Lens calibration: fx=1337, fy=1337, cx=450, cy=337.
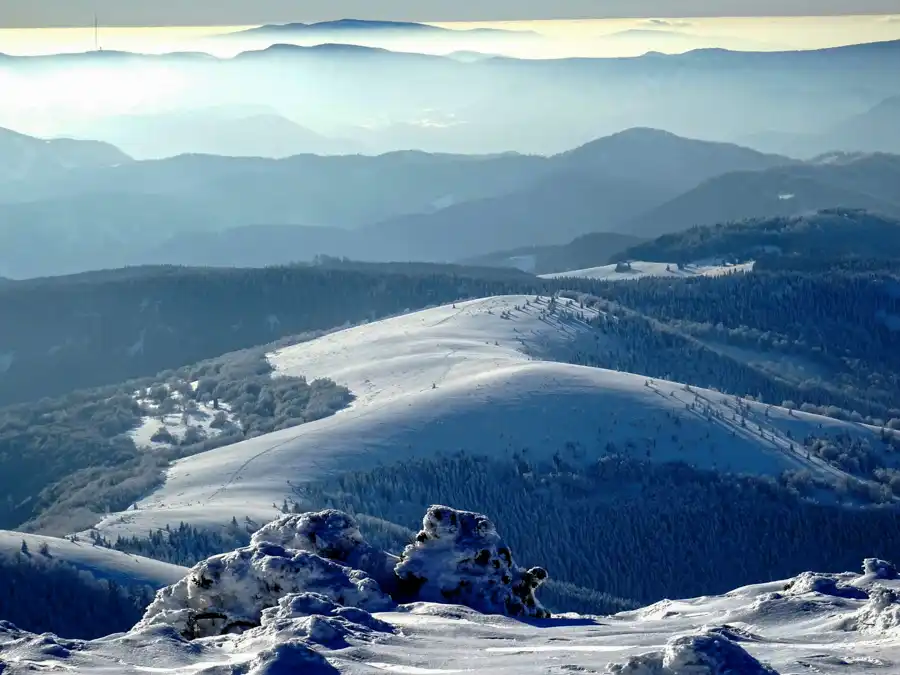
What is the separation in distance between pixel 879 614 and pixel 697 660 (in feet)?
34.8

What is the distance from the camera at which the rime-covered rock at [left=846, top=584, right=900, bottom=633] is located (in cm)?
3528

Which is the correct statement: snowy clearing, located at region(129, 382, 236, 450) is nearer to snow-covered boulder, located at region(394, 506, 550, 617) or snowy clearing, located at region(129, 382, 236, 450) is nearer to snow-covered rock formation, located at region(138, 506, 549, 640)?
snow-covered rock formation, located at region(138, 506, 549, 640)

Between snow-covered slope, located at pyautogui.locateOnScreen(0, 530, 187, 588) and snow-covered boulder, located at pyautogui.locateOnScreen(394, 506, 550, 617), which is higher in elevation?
snow-covered boulder, located at pyautogui.locateOnScreen(394, 506, 550, 617)

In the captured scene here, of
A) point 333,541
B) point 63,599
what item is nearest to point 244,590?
point 333,541

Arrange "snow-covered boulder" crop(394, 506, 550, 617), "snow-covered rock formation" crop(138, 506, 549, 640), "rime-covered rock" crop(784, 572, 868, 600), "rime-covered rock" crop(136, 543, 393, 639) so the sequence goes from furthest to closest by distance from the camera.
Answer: "snow-covered boulder" crop(394, 506, 550, 617), "rime-covered rock" crop(784, 572, 868, 600), "snow-covered rock formation" crop(138, 506, 549, 640), "rime-covered rock" crop(136, 543, 393, 639)

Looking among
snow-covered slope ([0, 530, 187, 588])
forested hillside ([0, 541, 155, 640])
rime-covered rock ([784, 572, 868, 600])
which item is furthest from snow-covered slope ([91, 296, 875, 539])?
rime-covered rock ([784, 572, 868, 600])

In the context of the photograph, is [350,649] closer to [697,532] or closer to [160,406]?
[697,532]

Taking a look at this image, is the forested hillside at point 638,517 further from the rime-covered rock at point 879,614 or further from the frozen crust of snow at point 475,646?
the rime-covered rock at point 879,614

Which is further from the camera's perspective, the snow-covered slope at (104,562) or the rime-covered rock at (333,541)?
the snow-covered slope at (104,562)

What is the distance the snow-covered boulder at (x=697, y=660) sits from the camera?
28156 mm

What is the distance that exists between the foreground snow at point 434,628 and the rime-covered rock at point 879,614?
62 millimetres

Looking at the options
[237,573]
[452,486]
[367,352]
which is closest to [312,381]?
[367,352]

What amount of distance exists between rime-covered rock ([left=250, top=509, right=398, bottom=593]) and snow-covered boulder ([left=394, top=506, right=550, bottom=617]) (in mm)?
649

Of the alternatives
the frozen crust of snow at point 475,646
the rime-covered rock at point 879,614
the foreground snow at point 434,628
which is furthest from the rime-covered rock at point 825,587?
the rime-covered rock at point 879,614
